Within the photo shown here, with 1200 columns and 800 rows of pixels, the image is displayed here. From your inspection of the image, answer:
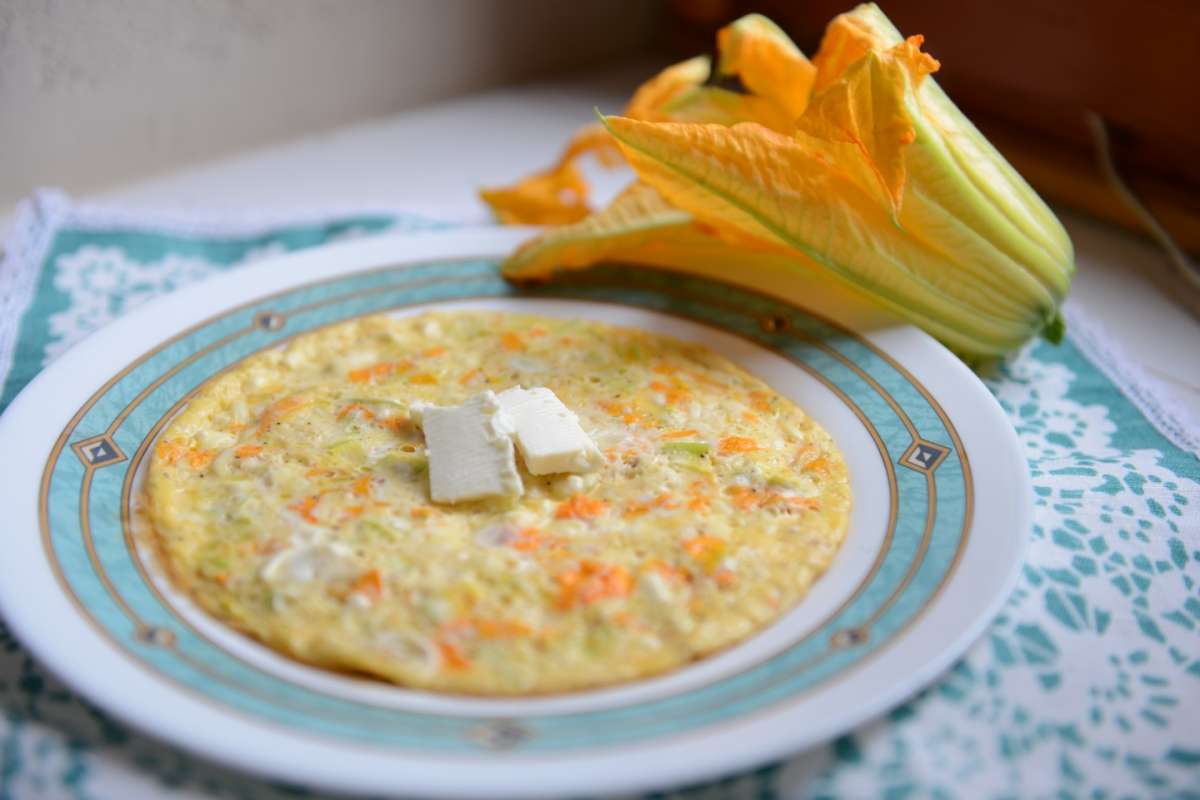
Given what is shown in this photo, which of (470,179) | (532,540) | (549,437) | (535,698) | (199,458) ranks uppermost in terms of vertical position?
(470,179)

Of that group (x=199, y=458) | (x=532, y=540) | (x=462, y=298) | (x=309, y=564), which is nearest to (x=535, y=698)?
(x=532, y=540)

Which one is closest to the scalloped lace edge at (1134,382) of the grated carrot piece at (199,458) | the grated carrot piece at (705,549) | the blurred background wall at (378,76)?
the blurred background wall at (378,76)

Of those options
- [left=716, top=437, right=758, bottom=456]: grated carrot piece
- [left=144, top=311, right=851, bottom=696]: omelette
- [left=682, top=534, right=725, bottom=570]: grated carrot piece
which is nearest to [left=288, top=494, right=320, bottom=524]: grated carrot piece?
[left=144, top=311, right=851, bottom=696]: omelette

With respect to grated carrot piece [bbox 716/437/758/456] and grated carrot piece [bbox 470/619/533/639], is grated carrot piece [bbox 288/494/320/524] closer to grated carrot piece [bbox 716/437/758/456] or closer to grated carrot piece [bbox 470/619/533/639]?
grated carrot piece [bbox 470/619/533/639]

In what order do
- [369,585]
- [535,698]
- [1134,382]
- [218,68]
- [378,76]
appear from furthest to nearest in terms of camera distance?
1. [378,76]
2. [218,68]
3. [1134,382]
4. [369,585]
5. [535,698]

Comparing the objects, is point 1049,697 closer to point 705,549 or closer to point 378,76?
point 705,549

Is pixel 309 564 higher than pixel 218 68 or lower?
lower

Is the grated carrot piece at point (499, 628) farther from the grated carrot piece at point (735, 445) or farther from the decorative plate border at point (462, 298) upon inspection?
the grated carrot piece at point (735, 445)
